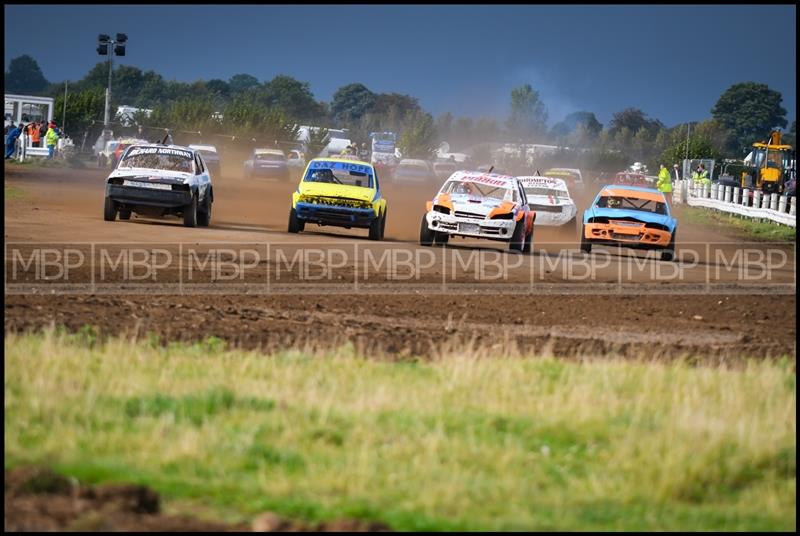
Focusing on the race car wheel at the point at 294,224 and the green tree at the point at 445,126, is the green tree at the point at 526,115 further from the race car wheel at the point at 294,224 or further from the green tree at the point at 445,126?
the race car wheel at the point at 294,224

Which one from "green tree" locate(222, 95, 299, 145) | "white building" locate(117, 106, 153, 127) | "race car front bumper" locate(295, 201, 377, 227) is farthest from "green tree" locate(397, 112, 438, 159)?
"race car front bumper" locate(295, 201, 377, 227)

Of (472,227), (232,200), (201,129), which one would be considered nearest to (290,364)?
(472,227)

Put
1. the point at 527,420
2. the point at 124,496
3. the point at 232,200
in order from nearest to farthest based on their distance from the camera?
the point at 124,496
the point at 527,420
the point at 232,200

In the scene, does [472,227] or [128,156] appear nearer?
[472,227]

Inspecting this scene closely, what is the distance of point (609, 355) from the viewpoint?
13.4 m

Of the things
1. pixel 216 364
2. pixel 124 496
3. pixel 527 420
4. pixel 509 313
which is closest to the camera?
pixel 124 496

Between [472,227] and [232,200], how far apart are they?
17011 millimetres

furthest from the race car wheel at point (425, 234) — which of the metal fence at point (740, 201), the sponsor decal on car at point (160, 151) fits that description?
the metal fence at point (740, 201)

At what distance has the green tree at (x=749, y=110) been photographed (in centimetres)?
18088

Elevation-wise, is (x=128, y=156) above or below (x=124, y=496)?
above

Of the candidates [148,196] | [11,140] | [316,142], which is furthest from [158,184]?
[316,142]

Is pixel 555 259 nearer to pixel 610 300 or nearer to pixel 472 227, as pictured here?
pixel 472 227

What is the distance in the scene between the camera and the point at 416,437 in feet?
29.4

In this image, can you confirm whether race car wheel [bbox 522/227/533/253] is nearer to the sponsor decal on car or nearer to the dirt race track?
the dirt race track
